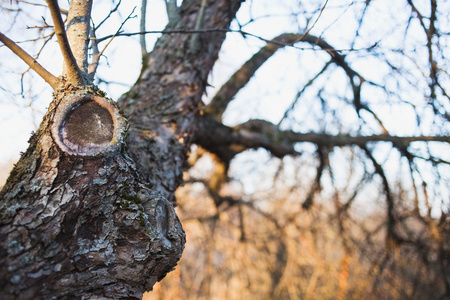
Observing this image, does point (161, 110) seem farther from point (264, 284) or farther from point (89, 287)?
point (264, 284)

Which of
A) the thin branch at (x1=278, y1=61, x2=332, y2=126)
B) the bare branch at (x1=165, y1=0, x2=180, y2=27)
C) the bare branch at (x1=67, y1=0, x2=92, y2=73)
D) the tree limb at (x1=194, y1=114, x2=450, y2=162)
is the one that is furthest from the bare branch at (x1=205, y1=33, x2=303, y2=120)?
the bare branch at (x1=67, y1=0, x2=92, y2=73)

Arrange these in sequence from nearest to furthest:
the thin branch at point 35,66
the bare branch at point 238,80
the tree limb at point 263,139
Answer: the thin branch at point 35,66 → the tree limb at point 263,139 → the bare branch at point 238,80

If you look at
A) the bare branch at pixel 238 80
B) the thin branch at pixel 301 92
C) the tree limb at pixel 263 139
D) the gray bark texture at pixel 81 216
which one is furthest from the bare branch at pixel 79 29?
the thin branch at pixel 301 92

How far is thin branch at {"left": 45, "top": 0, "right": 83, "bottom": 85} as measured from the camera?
1.11 metres

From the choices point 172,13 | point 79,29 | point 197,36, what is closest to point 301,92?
point 197,36

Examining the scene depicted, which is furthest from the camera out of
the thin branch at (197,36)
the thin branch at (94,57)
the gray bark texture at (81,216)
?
the thin branch at (197,36)

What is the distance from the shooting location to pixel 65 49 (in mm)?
1196

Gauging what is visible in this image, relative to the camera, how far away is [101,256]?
3.86ft

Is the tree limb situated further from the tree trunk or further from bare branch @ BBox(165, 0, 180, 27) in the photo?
the tree trunk

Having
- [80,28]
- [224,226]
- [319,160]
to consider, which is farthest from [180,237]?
[224,226]

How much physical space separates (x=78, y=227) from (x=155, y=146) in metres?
0.92

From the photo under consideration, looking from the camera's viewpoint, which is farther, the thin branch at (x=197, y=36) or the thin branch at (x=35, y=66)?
the thin branch at (x=197, y=36)

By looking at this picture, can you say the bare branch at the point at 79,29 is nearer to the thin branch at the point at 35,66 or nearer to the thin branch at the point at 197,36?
the thin branch at the point at 35,66

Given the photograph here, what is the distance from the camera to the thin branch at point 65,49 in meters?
1.11
